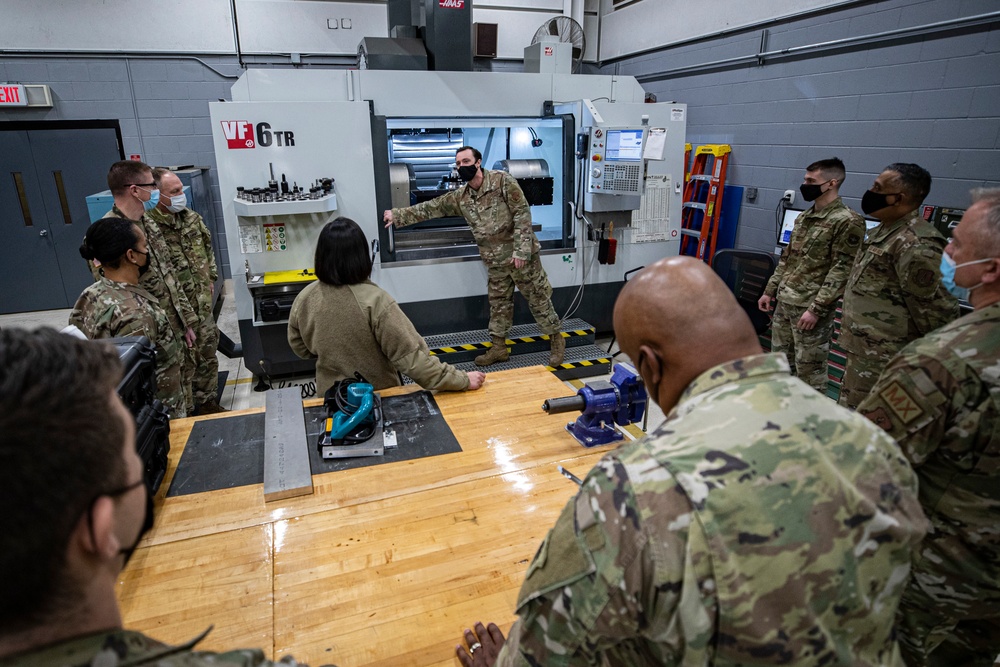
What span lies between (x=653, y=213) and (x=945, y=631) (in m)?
3.97

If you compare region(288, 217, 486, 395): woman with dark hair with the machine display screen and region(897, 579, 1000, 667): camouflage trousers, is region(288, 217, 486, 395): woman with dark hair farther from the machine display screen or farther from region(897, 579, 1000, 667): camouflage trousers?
the machine display screen

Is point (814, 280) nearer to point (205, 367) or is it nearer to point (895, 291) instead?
point (895, 291)

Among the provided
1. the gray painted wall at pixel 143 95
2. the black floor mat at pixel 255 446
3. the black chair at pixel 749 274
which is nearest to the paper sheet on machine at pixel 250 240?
the black floor mat at pixel 255 446

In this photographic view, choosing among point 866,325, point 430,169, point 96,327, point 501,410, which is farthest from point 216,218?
point 866,325

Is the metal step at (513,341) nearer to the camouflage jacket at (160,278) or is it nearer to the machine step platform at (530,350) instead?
the machine step platform at (530,350)

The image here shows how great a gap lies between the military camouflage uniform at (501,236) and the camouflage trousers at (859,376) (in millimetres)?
2065

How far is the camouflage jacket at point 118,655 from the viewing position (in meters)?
0.56

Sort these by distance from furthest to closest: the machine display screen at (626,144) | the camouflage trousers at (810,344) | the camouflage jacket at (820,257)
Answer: the machine display screen at (626,144)
the camouflage trousers at (810,344)
the camouflage jacket at (820,257)

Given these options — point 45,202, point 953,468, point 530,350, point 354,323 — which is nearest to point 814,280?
point 530,350

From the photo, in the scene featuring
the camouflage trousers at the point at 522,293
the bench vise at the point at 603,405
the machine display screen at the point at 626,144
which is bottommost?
the camouflage trousers at the point at 522,293

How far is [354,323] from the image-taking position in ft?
7.32

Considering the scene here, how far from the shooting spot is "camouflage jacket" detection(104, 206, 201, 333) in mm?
3213

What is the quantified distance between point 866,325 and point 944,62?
78.1 inches

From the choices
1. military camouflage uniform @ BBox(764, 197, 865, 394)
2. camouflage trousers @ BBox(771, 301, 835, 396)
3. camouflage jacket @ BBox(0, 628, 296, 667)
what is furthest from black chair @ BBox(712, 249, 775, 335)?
camouflage jacket @ BBox(0, 628, 296, 667)
